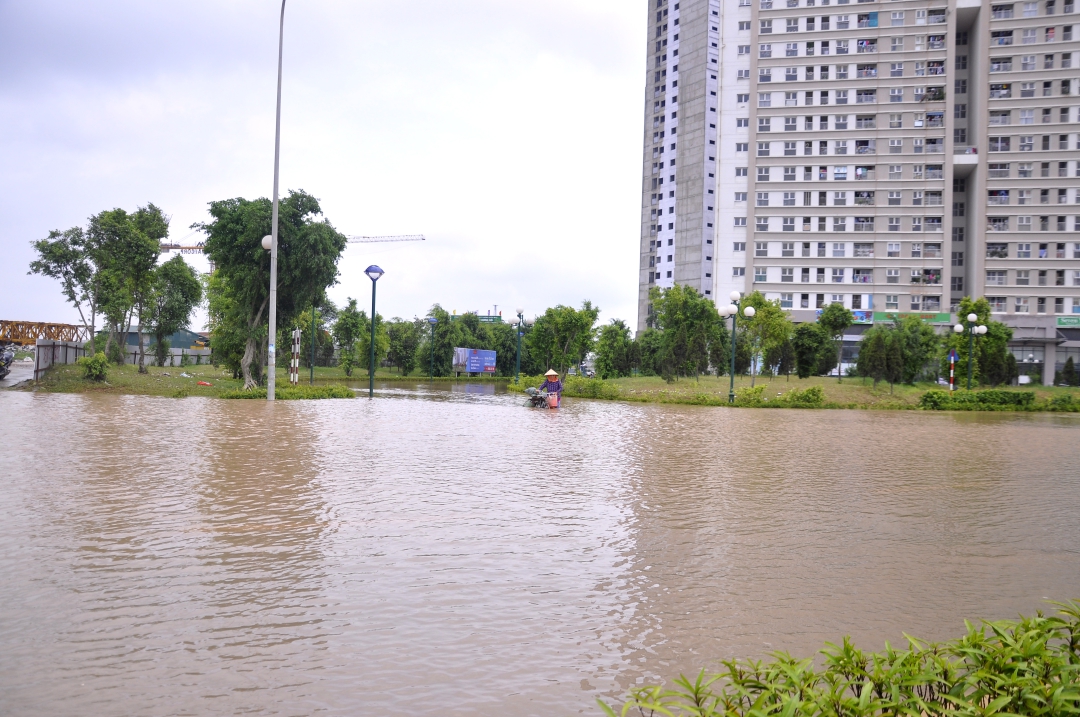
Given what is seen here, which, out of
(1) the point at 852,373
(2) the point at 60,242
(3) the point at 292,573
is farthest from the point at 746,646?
(1) the point at 852,373

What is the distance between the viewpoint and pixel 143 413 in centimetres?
1788

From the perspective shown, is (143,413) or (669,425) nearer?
(143,413)

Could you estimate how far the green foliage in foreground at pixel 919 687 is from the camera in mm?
2613

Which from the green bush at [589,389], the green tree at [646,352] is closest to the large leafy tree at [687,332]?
the green bush at [589,389]

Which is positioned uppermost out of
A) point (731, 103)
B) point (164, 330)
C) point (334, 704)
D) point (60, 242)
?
point (731, 103)

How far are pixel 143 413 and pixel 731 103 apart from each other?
69.7m

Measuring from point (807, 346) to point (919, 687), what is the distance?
4842 cm

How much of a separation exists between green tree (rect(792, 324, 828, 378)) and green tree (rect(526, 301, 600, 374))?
1394 cm

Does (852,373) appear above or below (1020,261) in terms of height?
below

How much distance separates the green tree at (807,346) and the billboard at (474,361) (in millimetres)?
28330

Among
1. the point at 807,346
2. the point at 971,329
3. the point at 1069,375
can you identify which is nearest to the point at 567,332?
the point at 807,346

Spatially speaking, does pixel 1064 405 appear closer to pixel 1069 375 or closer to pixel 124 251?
pixel 1069 375

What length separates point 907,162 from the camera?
67562 millimetres

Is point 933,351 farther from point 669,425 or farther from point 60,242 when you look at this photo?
point 60,242
